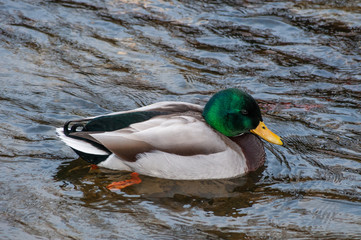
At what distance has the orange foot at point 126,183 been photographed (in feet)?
19.2

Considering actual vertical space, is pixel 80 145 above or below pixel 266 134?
below

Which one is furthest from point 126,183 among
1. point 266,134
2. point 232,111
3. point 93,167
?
point 266,134

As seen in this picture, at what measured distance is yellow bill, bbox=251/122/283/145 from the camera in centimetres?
627

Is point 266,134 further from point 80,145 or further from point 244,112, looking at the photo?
point 80,145

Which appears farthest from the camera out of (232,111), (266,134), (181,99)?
(181,99)

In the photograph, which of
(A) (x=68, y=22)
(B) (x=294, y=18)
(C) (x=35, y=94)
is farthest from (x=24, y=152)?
(B) (x=294, y=18)

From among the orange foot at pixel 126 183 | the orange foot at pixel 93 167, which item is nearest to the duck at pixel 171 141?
the orange foot at pixel 126 183

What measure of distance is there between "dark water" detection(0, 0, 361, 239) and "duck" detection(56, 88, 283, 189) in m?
0.14

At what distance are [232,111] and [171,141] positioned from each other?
2.40ft

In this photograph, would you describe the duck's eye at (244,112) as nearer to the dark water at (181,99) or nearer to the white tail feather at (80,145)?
the dark water at (181,99)

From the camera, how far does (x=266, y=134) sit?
632 centimetres

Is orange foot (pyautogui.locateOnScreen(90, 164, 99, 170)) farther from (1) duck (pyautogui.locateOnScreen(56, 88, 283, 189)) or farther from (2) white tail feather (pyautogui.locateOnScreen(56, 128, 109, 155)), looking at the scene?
(2) white tail feather (pyautogui.locateOnScreen(56, 128, 109, 155))

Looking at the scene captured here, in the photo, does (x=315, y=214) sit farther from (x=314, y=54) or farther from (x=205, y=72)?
(x=314, y=54)

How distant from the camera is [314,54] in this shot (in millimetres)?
8992
